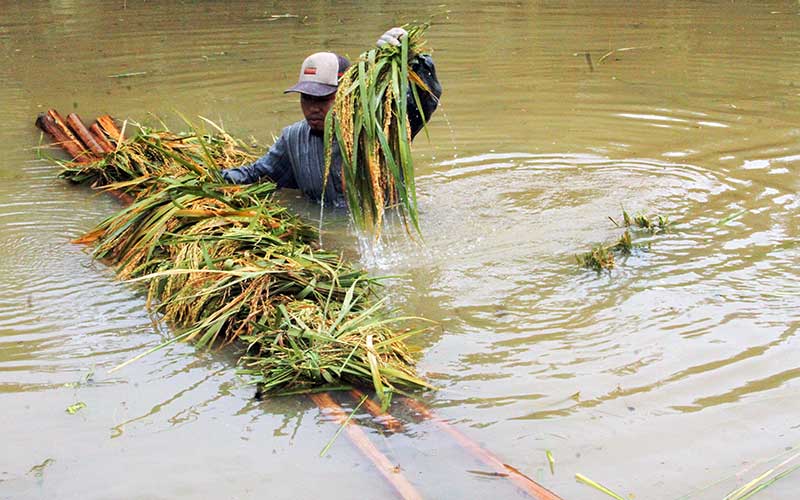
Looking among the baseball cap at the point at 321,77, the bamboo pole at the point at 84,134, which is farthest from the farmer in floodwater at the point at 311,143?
the bamboo pole at the point at 84,134

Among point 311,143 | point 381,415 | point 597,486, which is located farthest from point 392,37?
point 597,486

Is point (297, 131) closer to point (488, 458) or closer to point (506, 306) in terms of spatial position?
point (506, 306)

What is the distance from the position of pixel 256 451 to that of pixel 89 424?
2.09 ft

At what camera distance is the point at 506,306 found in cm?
407

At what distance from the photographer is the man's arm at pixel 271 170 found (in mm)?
5055

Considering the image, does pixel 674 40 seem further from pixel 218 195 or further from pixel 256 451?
pixel 256 451

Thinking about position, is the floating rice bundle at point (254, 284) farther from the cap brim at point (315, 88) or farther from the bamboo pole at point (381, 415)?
the cap brim at point (315, 88)

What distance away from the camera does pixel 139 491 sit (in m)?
2.84

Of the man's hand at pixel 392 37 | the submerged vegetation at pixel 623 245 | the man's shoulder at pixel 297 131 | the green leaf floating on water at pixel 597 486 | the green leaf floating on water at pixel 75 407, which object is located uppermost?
the man's hand at pixel 392 37

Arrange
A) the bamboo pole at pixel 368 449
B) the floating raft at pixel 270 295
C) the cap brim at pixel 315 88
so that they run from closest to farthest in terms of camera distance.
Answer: the bamboo pole at pixel 368 449, the floating raft at pixel 270 295, the cap brim at pixel 315 88

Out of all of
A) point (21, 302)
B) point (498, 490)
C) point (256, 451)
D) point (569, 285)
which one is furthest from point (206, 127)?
point (498, 490)

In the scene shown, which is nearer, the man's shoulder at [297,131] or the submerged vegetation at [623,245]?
the submerged vegetation at [623,245]

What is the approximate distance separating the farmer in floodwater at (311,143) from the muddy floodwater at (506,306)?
0.29m

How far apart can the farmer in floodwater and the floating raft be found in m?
0.33
